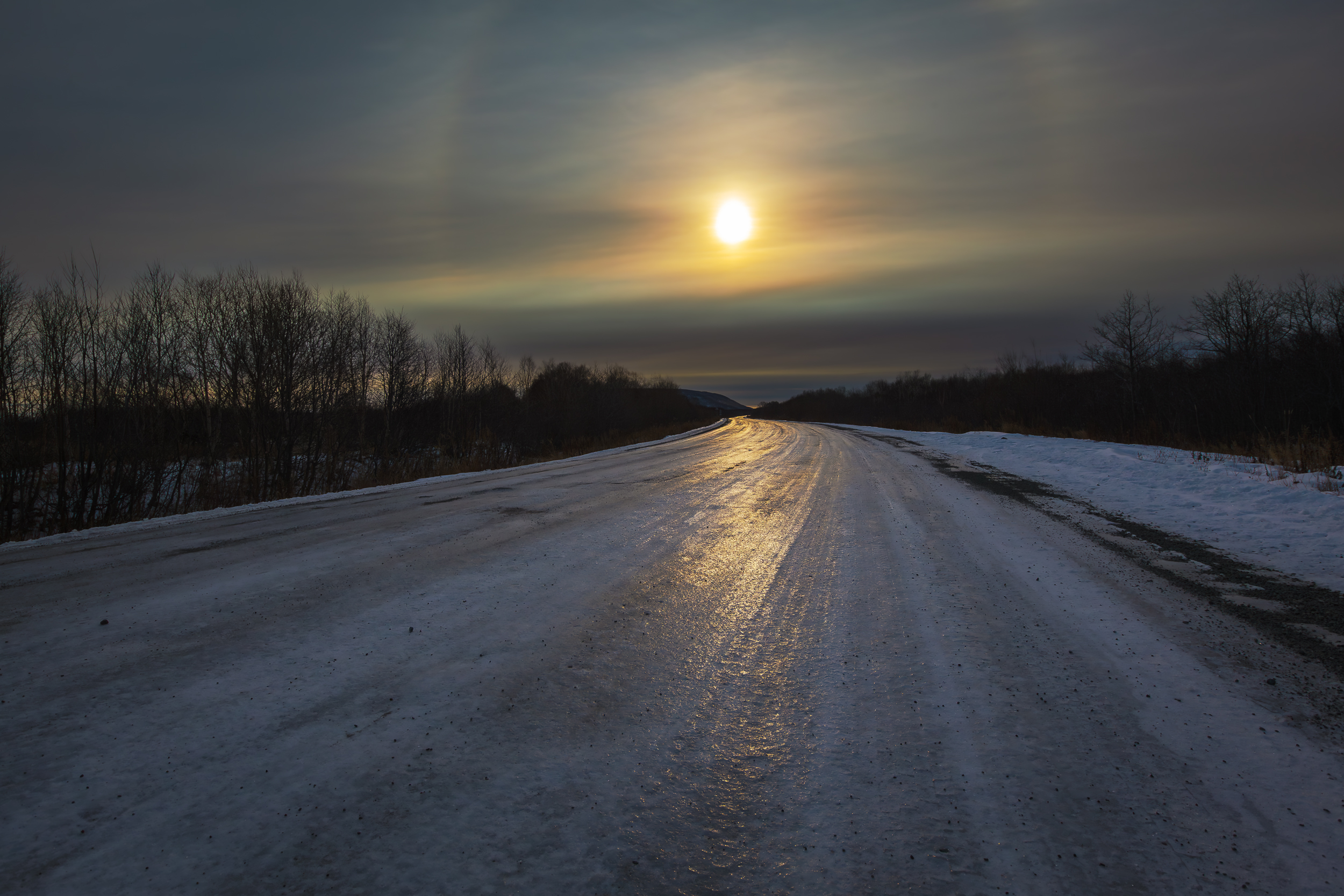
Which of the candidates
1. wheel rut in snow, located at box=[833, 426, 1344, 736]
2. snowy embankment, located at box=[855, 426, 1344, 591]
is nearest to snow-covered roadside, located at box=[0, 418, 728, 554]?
wheel rut in snow, located at box=[833, 426, 1344, 736]

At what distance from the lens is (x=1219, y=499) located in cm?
838

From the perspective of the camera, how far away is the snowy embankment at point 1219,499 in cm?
578

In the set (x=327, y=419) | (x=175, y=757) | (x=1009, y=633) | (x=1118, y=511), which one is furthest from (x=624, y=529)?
(x=327, y=419)

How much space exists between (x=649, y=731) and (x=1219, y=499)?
9.66 metres

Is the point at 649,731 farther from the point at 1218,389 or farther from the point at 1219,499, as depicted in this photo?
the point at 1218,389

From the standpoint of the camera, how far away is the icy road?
1.90 m

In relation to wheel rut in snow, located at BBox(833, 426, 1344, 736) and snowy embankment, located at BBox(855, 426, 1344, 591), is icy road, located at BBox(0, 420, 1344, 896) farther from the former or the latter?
snowy embankment, located at BBox(855, 426, 1344, 591)

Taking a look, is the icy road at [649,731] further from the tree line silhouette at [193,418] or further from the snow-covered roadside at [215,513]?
the tree line silhouette at [193,418]

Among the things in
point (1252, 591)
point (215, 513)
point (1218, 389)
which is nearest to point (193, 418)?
point (215, 513)

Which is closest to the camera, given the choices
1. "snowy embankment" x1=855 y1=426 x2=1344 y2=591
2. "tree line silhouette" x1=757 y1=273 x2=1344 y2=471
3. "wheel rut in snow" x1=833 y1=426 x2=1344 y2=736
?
"wheel rut in snow" x1=833 y1=426 x2=1344 y2=736

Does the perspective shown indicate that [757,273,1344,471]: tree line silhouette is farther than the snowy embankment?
Yes

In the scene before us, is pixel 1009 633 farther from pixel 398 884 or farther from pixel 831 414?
pixel 831 414

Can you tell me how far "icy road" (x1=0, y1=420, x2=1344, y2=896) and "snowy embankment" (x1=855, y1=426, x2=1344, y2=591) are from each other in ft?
5.79

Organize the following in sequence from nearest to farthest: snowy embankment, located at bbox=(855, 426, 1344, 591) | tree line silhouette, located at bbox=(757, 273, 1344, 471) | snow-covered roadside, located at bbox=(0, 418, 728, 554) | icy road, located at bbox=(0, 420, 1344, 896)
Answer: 1. icy road, located at bbox=(0, 420, 1344, 896)
2. snowy embankment, located at bbox=(855, 426, 1344, 591)
3. snow-covered roadside, located at bbox=(0, 418, 728, 554)
4. tree line silhouette, located at bbox=(757, 273, 1344, 471)
